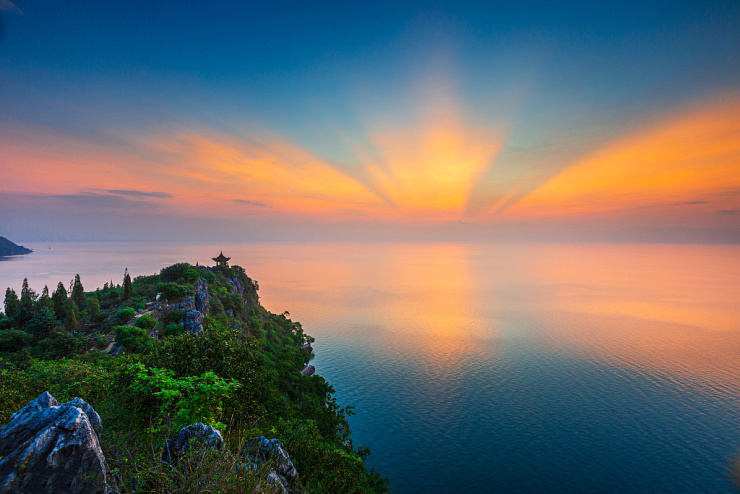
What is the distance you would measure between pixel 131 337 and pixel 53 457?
92.4ft

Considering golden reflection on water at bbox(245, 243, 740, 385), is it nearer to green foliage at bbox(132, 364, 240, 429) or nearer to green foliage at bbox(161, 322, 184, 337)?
green foliage at bbox(161, 322, 184, 337)

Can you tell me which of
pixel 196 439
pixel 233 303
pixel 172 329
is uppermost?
pixel 196 439

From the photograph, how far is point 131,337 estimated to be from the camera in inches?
1264

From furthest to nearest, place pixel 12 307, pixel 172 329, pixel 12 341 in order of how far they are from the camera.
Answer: pixel 12 307 < pixel 172 329 < pixel 12 341

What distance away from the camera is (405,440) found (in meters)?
42.3

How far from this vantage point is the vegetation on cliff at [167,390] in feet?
34.6

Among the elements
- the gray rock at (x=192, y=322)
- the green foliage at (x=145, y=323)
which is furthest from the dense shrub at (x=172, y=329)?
the green foliage at (x=145, y=323)

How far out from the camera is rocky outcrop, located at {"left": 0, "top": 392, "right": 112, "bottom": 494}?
27.2 feet

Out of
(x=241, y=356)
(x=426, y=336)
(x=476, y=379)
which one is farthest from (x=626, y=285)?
(x=241, y=356)

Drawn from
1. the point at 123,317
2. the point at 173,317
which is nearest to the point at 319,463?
the point at 123,317

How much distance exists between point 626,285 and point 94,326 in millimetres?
200773

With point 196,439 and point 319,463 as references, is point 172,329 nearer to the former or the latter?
point 319,463

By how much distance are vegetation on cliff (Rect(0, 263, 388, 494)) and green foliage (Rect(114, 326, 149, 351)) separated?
3.8 inches

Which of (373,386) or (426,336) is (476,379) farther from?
(426,336)
